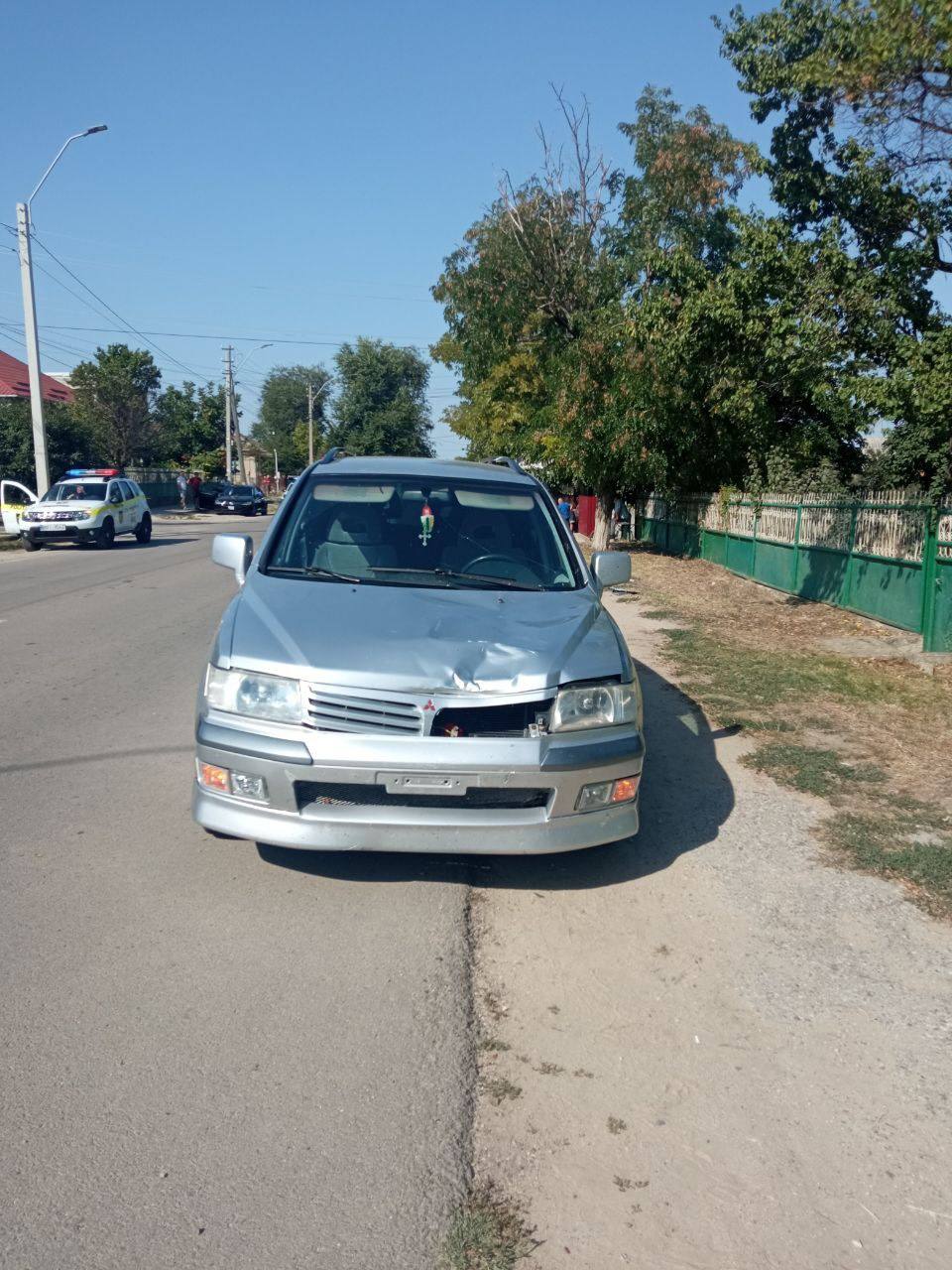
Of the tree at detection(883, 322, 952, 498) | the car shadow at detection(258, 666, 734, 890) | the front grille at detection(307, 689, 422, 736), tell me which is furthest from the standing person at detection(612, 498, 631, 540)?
the front grille at detection(307, 689, 422, 736)

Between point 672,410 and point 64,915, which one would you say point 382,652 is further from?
point 672,410

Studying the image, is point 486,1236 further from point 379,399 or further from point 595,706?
point 379,399

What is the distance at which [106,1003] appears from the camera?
3.63 meters

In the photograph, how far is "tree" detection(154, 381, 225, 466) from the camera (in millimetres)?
→ 57125

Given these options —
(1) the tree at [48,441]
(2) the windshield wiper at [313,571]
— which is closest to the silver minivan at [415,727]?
(2) the windshield wiper at [313,571]

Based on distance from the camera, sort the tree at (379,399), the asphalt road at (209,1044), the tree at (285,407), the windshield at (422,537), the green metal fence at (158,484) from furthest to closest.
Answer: the tree at (285,407), the tree at (379,399), the green metal fence at (158,484), the windshield at (422,537), the asphalt road at (209,1044)

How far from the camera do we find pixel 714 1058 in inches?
136

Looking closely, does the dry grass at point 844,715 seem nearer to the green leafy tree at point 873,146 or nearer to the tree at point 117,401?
the green leafy tree at point 873,146

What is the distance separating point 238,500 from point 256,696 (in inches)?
1831

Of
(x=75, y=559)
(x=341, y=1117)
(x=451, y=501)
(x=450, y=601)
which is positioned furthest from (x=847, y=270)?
(x=75, y=559)

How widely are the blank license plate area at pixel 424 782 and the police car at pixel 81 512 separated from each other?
22.6 metres

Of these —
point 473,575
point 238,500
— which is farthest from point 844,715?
point 238,500

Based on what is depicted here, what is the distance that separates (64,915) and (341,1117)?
5.92 feet

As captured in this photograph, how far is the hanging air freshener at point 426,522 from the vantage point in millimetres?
5787
